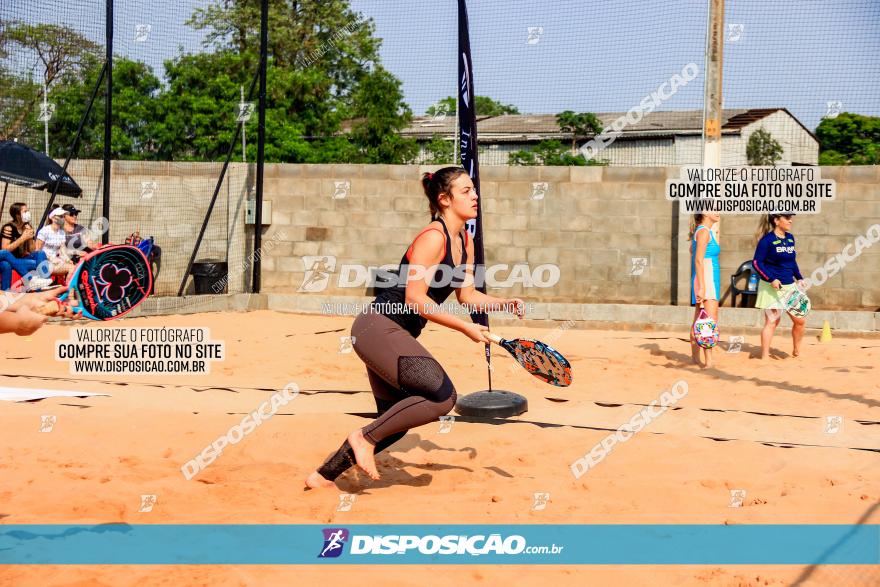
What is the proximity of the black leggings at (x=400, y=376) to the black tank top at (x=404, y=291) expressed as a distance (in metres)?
0.07

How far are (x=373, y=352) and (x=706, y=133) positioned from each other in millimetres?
10281

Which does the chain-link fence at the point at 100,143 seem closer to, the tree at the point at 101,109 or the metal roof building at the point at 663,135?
the tree at the point at 101,109

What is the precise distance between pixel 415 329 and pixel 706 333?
5.63 metres

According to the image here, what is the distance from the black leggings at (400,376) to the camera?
5.12 metres

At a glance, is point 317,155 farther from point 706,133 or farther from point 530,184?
point 706,133

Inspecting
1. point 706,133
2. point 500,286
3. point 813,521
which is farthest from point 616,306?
point 813,521

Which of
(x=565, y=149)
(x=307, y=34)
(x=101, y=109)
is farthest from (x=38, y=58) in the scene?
(x=307, y=34)

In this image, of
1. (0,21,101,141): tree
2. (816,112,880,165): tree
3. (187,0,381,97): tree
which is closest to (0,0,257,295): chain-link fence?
(0,21,101,141): tree

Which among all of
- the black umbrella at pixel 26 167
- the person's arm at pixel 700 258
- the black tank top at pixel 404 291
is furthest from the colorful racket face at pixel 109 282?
the black umbrella at pixel 26 167

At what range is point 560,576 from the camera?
4.11 m

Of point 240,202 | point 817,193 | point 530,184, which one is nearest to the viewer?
point 817,193

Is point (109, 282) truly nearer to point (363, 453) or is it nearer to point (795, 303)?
point (363, 453)

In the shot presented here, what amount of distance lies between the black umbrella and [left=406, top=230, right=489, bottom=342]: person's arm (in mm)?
9913

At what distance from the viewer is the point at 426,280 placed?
5.10 metres
